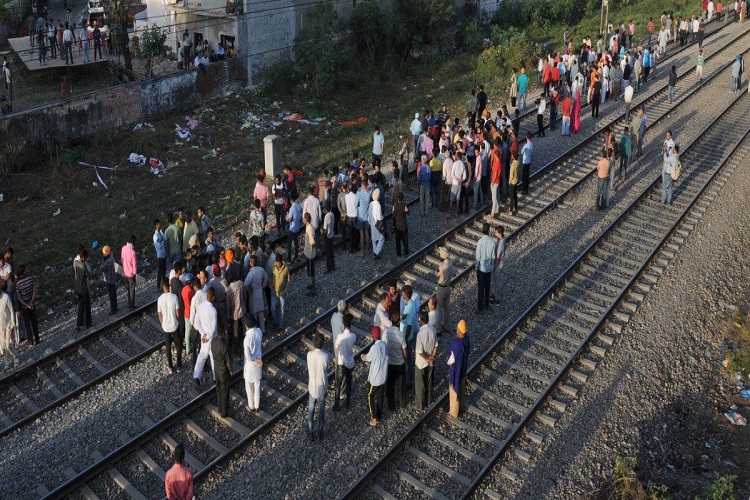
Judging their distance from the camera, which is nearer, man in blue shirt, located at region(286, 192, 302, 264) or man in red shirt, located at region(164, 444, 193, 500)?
man in red shirt, located at region(164, 444, 193, 500)

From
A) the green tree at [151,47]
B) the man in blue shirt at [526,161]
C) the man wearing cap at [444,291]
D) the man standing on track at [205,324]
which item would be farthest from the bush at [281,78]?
the man standing on track at [205,324]

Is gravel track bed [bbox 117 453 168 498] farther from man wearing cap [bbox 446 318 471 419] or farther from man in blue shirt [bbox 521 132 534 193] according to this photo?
man in blue shirt [bbox 521 132 534 193]

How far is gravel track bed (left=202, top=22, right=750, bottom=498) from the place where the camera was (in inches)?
404

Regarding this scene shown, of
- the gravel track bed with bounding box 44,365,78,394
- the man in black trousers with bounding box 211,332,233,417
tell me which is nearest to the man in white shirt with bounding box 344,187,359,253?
the man in black trousers with bounding box 211,332,233,417

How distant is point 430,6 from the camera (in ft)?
103

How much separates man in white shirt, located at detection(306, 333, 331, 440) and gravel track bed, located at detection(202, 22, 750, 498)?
0.35 m

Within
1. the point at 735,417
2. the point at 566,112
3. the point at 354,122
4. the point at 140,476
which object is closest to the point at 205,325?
the point at 140,476

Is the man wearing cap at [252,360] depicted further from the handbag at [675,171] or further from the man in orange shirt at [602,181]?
the handbag at [675,171]

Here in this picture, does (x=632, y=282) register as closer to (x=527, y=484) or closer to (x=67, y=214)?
(x=527, y=484)

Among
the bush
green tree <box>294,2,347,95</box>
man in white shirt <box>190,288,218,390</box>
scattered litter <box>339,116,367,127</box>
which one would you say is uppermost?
green tree <box>294,2,347,95</box>

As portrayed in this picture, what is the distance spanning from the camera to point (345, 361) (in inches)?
430

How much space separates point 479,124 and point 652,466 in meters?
9.54

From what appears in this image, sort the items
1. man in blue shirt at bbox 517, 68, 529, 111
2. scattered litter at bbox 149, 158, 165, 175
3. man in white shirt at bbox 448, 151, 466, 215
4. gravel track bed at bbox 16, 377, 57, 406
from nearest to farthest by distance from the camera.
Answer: gravel track bed at bbox 16, 377, 57, 406, man in white shirt at bbox 448, 151, 466, 215, scattered litter at bbox 149, 158, 165, 175, man in blue shirt at bbox 517, 68, 529, 111

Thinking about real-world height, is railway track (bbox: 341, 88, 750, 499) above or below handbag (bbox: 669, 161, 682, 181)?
below
